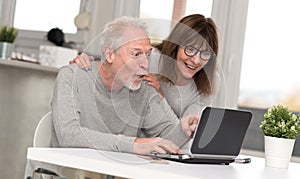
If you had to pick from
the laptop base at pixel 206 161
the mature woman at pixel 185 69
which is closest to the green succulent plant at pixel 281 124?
the laptop base at pixel 206 161

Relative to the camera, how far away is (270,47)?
3211 mm

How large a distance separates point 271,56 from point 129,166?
202cm

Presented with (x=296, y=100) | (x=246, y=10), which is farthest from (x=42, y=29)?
(x=296, y=100)

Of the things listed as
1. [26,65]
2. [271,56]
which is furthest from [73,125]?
[271,56]

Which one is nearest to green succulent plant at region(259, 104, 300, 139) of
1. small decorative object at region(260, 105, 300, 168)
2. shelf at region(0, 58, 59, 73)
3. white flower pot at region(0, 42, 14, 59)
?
small decorative object at region(260, 105, 300, 168)

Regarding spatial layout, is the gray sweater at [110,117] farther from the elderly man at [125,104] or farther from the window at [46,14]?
the window at [46,14]

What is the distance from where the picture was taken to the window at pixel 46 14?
12.8 feet

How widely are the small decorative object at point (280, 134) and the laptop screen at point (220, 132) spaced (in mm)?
99

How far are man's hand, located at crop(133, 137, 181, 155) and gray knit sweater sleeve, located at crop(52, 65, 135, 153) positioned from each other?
2 cm

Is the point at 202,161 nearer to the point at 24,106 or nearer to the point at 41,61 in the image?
the point at 24,106

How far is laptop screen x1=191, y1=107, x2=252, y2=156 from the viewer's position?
1.59 m

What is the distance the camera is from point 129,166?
135 centimetres

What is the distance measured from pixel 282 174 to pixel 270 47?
1.67 meters

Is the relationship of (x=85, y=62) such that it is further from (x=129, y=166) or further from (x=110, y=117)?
(x=129, y=166)
